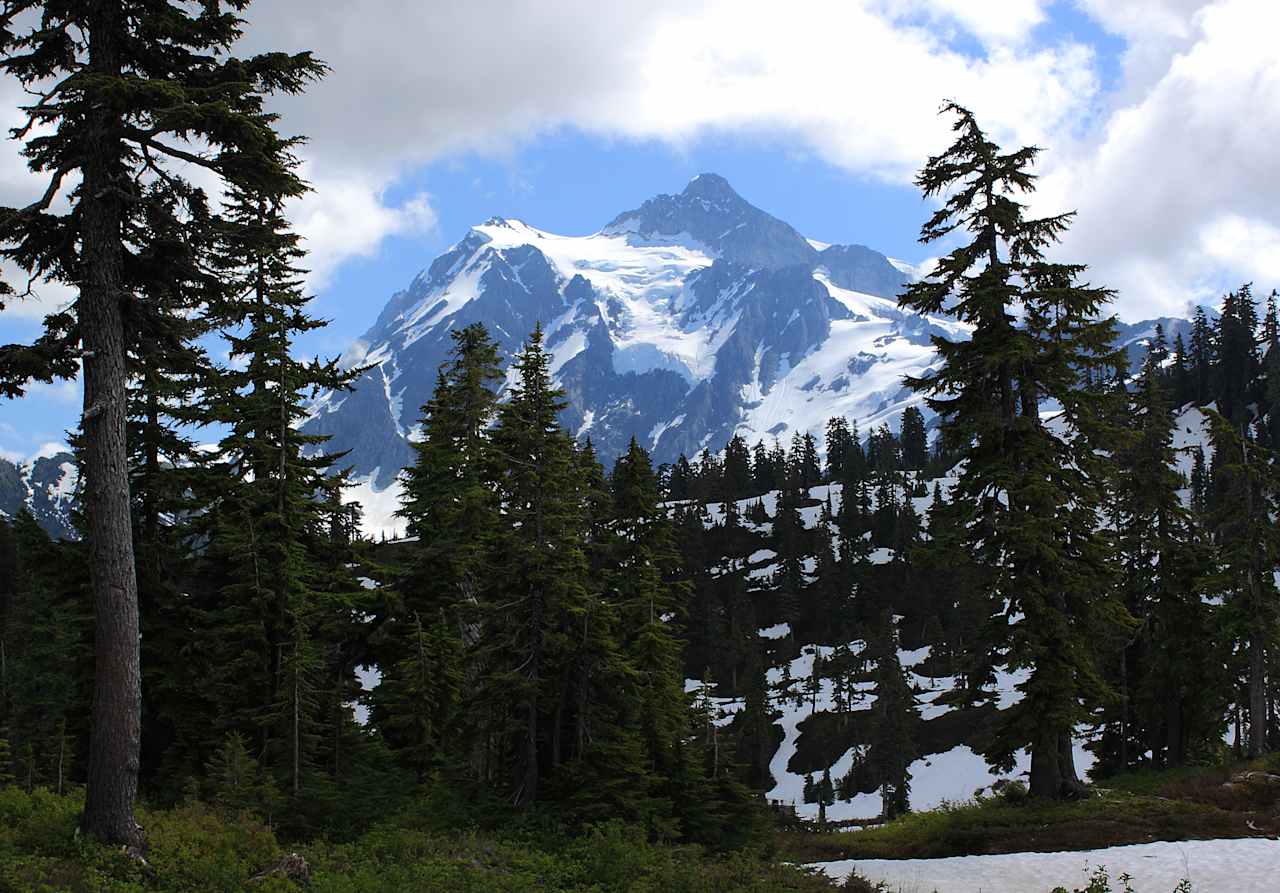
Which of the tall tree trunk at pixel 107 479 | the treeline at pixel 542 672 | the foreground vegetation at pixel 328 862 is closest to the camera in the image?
the foreground vegetation at pixel 328 862

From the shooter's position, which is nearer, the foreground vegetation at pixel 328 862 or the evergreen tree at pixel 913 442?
the foreground vegetation at pixel 328 862

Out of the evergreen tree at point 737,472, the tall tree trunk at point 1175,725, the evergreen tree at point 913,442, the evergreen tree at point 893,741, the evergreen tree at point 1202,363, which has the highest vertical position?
the evergreen tree at point 1202,363

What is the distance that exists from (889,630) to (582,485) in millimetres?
65817

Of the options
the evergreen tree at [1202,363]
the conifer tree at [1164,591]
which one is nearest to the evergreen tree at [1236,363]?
the evergreen tree at [1202,363]

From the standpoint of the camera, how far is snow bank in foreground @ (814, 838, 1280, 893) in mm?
15539

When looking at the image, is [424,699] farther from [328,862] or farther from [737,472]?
[737,472]

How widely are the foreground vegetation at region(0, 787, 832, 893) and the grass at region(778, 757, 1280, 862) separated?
5.71 m

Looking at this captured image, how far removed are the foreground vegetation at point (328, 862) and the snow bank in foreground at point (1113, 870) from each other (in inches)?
132

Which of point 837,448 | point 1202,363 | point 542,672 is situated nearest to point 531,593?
point 542,672

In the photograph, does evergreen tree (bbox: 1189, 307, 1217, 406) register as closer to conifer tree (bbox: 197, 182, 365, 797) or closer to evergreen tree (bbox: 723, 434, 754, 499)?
evergreen tree (bbox: 723, 434, 754, 499)

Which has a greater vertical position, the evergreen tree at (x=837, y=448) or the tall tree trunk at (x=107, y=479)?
the evergreen tree at (x=837, y=448)

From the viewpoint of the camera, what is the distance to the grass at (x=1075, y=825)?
18359 mm

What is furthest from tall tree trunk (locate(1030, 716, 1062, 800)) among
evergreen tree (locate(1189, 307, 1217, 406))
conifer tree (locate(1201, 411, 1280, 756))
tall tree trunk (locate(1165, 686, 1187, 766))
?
evergreen tree (locate(1189, 307, 1217, 406))

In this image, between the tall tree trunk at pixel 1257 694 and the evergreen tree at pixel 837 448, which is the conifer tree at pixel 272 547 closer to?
the tall tree trunk at pixel 1257 694
